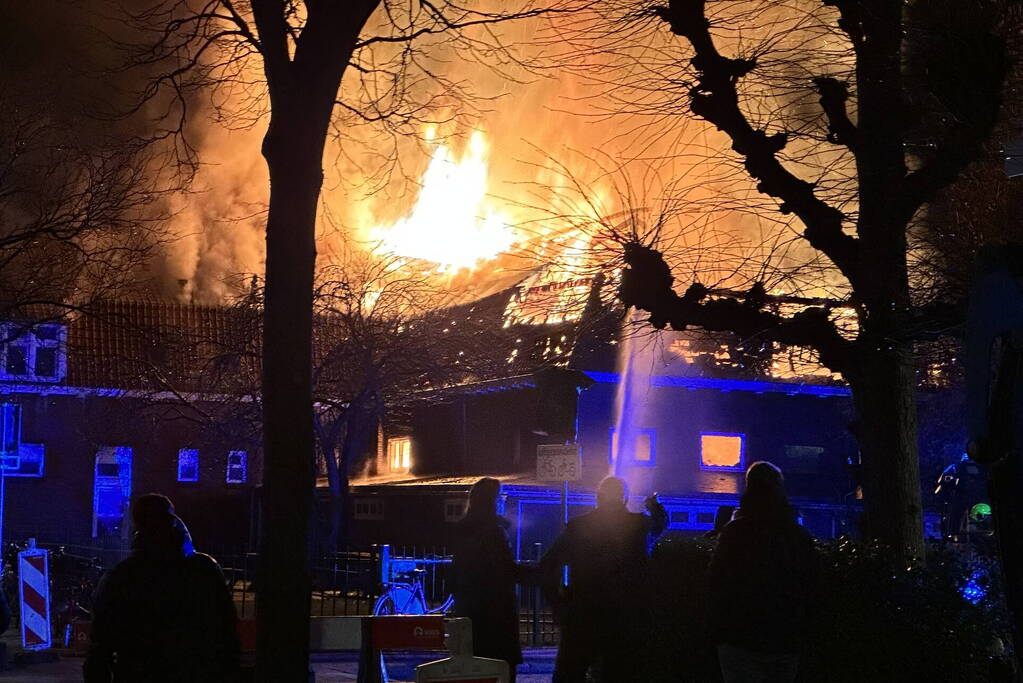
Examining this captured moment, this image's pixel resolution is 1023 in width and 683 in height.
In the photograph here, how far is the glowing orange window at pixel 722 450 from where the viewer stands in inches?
1316

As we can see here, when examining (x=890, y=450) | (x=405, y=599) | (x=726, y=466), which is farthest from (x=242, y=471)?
(x=890, y=450)

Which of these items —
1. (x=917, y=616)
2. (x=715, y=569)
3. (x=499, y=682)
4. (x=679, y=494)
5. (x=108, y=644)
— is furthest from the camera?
(x=679, y=494)

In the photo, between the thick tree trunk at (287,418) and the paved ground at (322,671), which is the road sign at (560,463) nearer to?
the paved ground at (322,671)

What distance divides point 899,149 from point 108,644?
28.6 feet

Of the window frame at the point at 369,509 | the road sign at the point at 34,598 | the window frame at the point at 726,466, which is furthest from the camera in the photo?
the window frame at the point at 369,509

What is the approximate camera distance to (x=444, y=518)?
113 feet

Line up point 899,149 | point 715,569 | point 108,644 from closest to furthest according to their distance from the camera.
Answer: point 108,644 < point 715,569 < point 899,149

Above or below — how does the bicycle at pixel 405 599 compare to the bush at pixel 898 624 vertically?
below

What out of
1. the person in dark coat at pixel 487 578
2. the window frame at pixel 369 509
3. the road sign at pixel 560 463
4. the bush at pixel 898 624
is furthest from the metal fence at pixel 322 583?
the window frame at pixel 369 509

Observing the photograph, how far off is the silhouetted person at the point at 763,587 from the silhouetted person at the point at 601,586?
148 centimetres

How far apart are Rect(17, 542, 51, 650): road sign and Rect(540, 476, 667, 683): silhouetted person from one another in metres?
10.3

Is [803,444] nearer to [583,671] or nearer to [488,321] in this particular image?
[488,321]

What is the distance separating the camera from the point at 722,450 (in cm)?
3366

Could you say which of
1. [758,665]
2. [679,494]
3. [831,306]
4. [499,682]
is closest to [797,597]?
[758,665]
